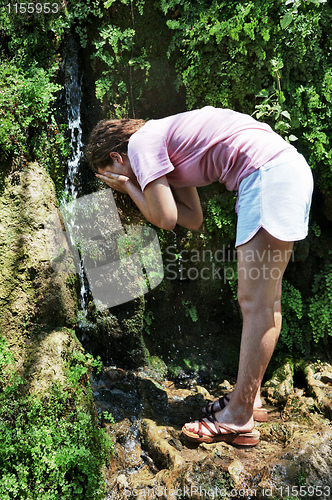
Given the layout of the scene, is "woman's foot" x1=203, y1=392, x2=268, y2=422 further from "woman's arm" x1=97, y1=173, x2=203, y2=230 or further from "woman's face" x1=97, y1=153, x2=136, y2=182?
"woman's face" x1=97, y1=153, x2=136, y2=182

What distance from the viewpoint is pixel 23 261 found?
9.19ft

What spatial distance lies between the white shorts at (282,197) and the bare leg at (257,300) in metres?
0.08

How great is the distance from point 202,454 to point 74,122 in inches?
126

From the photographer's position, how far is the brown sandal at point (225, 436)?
8.21 feet

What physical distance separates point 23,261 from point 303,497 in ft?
7.43

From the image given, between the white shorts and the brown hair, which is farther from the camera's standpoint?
the brown hair

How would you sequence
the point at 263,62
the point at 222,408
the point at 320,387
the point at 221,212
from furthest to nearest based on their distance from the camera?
the point at 221,212
the point at 263,62
the point at 320,387
the point at 222,408

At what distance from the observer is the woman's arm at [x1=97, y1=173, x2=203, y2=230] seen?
7.50 feet

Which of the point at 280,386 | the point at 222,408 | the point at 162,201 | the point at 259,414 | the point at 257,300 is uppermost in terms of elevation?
the point at 162,201

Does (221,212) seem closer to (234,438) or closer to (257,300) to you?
(257,300)

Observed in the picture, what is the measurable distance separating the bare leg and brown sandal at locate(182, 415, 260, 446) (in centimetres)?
22

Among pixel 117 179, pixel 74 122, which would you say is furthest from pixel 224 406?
Result: pixel 74 122

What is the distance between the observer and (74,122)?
4000 mm

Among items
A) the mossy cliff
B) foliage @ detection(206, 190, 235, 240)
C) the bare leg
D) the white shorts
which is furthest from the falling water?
the white shorts
